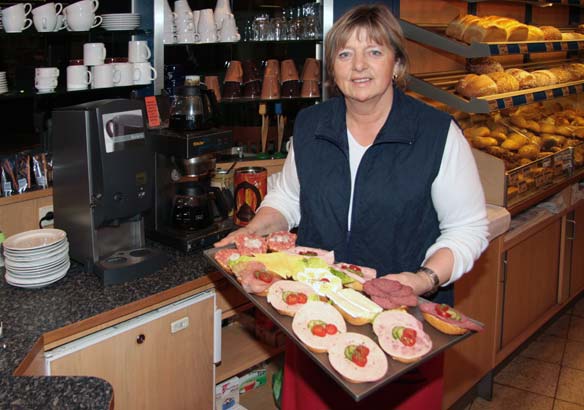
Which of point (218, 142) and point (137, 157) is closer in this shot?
point (137, 157)

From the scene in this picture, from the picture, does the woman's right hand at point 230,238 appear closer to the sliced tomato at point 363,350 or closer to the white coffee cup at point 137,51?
the sliced tomato at point 363,350

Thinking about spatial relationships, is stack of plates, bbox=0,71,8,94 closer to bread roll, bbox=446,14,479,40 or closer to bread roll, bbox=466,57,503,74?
bread roll, bbox=446,14,479,40

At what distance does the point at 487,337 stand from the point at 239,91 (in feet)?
5.76

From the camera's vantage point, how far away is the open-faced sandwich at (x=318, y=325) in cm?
153

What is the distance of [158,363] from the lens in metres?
2.22

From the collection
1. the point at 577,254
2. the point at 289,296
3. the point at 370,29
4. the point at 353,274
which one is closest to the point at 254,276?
the point at 289,296

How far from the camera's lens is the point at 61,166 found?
2.30 m

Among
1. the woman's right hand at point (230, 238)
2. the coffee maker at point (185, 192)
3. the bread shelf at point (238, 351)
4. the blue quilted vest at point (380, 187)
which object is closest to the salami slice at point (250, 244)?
the woman's right hand at point (230, 238)

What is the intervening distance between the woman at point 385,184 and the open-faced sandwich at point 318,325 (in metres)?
0.32

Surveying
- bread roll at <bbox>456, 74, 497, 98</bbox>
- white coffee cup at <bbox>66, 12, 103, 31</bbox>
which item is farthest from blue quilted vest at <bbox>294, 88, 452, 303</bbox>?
bread roll at <bbox>456, 74, 497, 98</bbox>

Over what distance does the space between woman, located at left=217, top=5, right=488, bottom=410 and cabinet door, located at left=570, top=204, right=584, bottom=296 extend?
2.32 m

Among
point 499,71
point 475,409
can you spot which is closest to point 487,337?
point 475,409

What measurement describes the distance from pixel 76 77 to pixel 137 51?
1.04ft

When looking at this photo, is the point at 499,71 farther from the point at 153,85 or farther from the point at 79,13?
the point at 79,13
